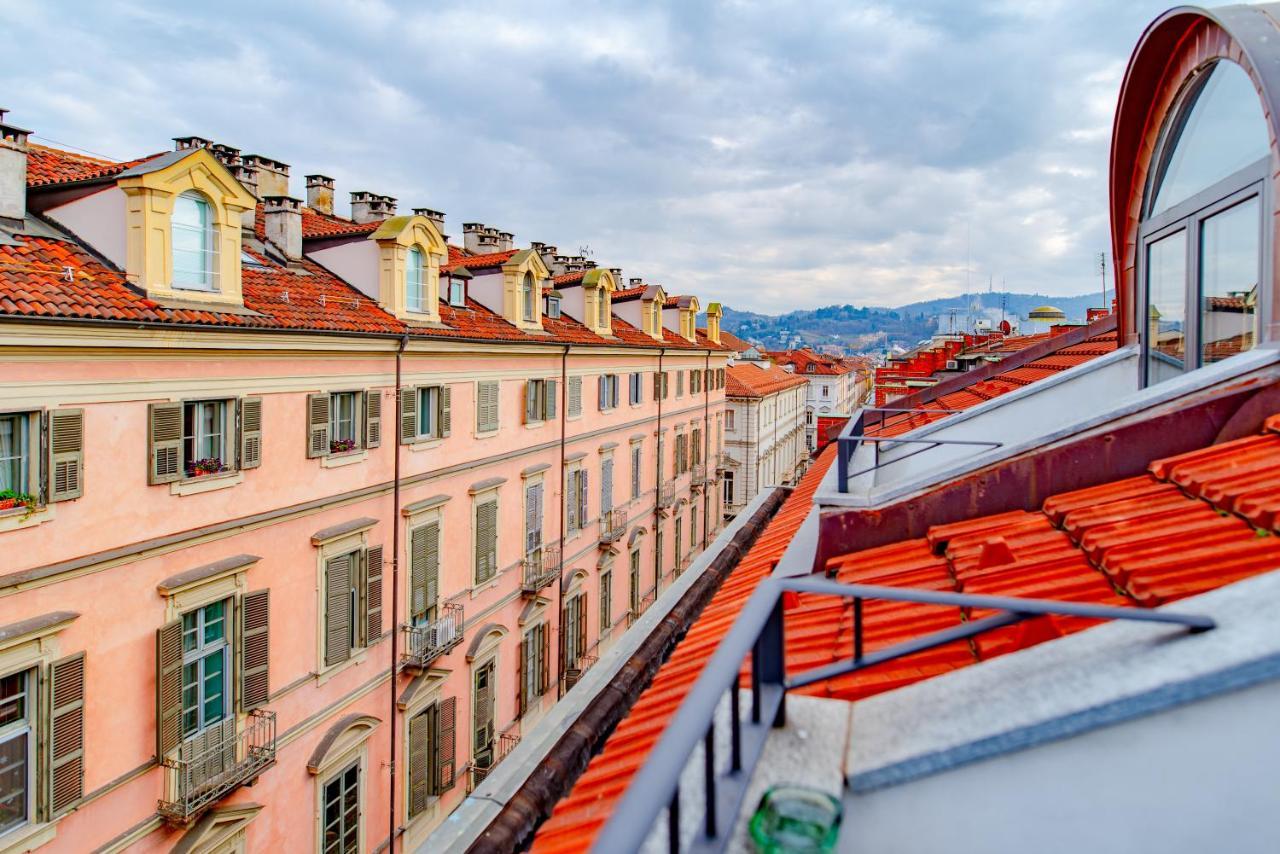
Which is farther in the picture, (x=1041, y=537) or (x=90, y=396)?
(x=90, y=396)

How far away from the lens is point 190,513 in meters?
11.5

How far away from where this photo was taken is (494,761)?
19375 mm

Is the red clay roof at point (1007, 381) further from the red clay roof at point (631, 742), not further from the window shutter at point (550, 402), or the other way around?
the window shutter at point (550, 402)

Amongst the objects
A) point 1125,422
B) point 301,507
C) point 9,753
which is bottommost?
point 9,753

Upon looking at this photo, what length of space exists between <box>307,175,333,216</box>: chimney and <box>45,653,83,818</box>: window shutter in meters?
16.2

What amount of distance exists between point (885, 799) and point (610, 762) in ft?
4.34

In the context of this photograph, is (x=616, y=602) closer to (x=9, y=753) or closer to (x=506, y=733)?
(x=506, y=733)

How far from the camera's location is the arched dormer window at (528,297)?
72.5 feet

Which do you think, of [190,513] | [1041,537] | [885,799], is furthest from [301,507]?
[885,799]

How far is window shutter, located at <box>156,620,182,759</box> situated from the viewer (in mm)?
10805

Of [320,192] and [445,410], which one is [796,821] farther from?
[320,192]

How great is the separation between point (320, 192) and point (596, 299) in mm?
8964

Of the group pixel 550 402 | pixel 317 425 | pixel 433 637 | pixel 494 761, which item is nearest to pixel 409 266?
pixel 317 425

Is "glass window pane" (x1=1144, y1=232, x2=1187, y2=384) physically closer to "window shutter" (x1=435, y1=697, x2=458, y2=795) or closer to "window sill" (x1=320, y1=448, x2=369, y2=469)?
"window sill" (x1=320, y1=448, x2=369, y2=469)
